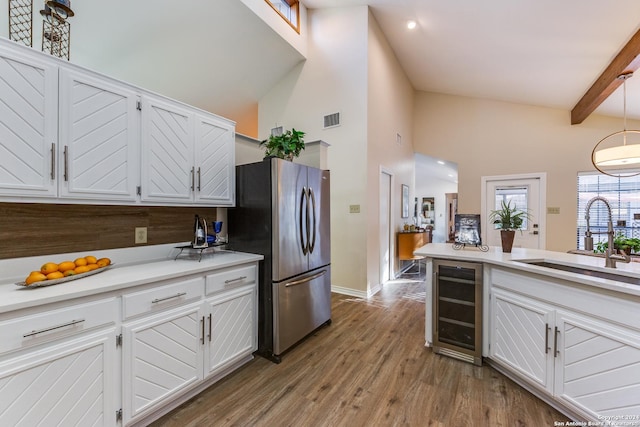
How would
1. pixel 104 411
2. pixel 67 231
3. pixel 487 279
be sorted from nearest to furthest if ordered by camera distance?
pixel 104 411 → pixel 67 231 → pixel 487 279

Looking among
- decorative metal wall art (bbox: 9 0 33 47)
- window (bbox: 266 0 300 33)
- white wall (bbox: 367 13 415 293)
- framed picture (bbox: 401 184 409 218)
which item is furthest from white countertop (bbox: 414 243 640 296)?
window (bbox: 266 0 300 33)

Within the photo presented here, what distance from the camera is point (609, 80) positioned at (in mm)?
3572

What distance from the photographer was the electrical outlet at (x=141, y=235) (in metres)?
2.08

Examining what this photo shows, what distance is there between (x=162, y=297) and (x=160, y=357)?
1.20 feet

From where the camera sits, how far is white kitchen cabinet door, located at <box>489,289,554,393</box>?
68.8 inches

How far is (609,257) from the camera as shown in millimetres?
1760

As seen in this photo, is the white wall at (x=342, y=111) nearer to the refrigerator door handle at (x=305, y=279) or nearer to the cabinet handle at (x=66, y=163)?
the refrigerator door handle at (x=305, y=279)

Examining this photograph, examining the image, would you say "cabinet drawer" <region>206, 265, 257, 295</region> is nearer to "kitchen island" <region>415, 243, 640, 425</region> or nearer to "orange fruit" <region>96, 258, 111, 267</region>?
"orange fruit" <region>96, 258, 111, 267</region>

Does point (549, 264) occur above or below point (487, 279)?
above

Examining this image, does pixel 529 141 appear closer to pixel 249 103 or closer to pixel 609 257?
pixel 609 257

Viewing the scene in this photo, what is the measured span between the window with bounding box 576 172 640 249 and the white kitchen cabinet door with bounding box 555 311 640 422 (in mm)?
4346

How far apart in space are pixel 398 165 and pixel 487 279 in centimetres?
380

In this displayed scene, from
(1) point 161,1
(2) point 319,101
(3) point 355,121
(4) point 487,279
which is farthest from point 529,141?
(1) point 161,1

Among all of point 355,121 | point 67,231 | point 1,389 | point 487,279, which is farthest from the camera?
point 355,121
